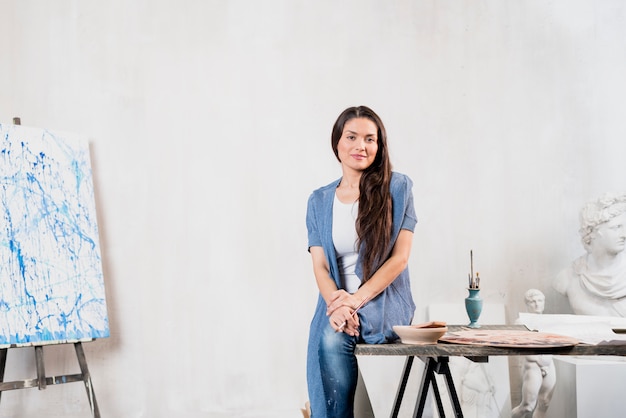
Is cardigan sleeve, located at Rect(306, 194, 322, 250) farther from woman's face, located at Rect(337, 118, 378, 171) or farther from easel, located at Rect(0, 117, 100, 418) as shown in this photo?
easel, located at Rect(0, 117, 100, 418)

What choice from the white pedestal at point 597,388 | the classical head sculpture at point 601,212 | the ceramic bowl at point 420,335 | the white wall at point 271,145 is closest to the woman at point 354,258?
the ceramic bowl at point 420,335

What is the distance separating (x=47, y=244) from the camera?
3.30 metres

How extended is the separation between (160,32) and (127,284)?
1394 millimetres

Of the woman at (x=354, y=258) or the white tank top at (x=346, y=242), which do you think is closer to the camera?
the woman at (x=354, y=258)

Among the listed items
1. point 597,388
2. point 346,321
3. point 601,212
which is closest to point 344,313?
point 346,321

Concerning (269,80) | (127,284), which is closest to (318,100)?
(269,80)

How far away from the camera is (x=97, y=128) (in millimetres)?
3744

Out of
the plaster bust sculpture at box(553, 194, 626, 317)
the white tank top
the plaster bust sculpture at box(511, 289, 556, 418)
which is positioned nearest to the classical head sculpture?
the plaster bust sculpture at box(553, 194, 626, 317)

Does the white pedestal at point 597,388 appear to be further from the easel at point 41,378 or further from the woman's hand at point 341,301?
the easel at point 41,378

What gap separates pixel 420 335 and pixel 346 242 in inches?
20.8

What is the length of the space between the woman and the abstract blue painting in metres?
1.38

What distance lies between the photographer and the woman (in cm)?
224

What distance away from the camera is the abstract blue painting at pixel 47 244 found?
10.4 feet

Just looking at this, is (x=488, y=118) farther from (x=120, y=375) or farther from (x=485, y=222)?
(x=120, y=375)
